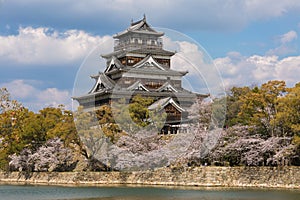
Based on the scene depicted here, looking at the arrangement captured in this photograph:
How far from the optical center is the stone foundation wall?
92.2ft

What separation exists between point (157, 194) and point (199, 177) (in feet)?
18.4

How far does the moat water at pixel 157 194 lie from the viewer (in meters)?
23.6

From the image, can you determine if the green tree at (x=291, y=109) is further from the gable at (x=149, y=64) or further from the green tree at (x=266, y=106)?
the gable at (x=149, y=64)

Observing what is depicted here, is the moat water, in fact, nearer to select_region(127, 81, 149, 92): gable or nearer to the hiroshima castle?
the hiroshima castle

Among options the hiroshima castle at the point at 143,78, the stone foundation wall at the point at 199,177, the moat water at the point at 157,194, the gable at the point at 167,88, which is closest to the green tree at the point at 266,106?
the stone foundation wall at the point at 199,177

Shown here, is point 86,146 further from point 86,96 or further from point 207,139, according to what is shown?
point 86,96

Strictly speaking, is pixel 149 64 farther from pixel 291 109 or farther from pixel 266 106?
pixel 291 109

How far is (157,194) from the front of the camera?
83.9 ft

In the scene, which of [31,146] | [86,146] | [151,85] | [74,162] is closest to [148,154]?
[86,146]

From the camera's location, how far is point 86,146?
35562mm

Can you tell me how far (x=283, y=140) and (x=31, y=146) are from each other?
750 inches

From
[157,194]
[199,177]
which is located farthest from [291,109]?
[157,194]

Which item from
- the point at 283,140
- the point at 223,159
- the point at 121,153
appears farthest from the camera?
the point at 121,153

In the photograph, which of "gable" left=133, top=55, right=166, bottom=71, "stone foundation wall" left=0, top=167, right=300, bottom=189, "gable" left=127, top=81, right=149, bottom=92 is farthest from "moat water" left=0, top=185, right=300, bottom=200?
"gable" left=133, top=55, right=166, bottom=71
